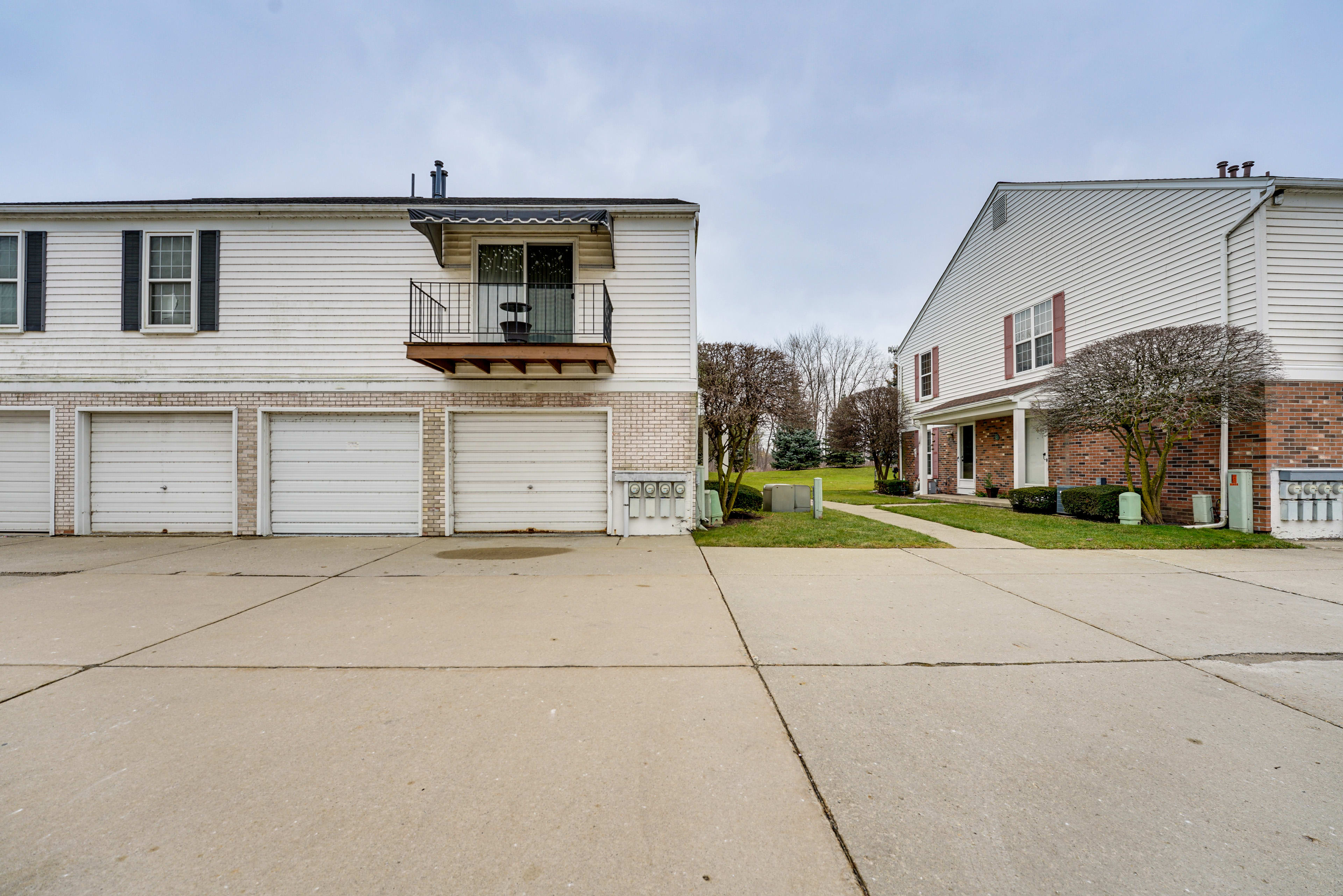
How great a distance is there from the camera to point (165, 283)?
29.8 ft

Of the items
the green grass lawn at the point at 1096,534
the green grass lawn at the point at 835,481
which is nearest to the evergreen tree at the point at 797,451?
the green grass lawn at the point at 835,481

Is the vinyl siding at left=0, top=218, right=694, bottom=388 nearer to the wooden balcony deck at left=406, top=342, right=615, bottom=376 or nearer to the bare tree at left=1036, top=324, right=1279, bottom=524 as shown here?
the wooden balcony deck at left=406, top=342, right=615, bottom=376

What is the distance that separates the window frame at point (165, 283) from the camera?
8.95m

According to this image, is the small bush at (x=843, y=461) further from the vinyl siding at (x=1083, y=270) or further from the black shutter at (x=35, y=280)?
the black shutter at (x=35, y=280)

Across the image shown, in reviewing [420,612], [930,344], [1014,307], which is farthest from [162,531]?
[930,344]

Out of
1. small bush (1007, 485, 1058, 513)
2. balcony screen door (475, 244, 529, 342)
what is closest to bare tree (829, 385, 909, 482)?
small bush (1007, 485, 1058, 513)

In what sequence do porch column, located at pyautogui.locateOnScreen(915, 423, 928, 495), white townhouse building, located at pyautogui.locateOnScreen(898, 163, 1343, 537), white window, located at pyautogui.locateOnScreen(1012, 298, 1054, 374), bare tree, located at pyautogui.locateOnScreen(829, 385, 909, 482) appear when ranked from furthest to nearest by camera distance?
bare tree, located at pyautogui.locateOnScreen(829, 385, 909, 482) < porch column, located at pyautogui.locateOnScreen(915, 423, 928, 495) < white window, located at pyautogui.locateOnScreen(1012, 298, 1054, 374) < white townhouse building, located at pyautogui.locateOnScreen(898, 163, 1343, 537)

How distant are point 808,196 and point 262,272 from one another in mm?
24459

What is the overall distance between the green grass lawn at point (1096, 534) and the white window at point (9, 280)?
699 inches

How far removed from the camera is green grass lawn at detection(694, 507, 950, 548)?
26.2 ft

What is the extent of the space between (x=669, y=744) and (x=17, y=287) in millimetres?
14021

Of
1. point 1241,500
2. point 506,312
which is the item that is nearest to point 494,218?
point 506,312

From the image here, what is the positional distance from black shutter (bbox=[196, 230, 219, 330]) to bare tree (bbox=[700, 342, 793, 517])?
9.53 meters

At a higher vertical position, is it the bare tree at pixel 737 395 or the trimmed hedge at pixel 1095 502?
the bare tree at pixel 737 395
